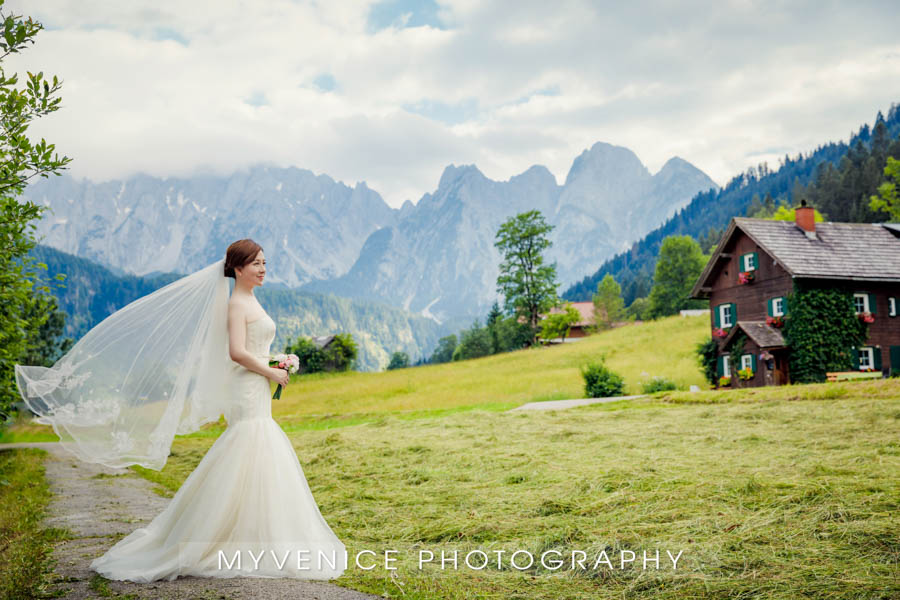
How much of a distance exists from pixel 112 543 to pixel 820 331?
85.5ft

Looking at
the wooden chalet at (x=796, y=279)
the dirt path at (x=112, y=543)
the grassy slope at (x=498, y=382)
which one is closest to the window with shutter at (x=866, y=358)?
the wooden chalet at (x=796, y=279)

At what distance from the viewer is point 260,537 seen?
174 inches

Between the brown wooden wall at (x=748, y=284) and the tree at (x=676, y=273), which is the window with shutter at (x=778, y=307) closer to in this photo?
the brown wooden wall at (x=748, y=284)

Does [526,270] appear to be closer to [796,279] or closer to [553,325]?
[553,325]

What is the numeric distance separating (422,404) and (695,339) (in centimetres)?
2038

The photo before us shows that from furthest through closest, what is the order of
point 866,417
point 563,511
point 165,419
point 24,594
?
point 866,417 → point 563,511 → point 165,419 → point 24,594

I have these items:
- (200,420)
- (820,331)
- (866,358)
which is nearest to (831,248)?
(820,331)

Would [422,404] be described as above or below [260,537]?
below

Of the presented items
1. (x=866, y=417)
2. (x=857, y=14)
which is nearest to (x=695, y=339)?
(x=857, y=14)

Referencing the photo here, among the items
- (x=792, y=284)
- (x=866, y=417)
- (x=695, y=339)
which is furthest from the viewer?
(x=695, y=339)

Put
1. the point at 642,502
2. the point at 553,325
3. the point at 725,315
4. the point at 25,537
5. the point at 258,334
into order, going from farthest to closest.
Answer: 1. the point at 553,325
2. the point at 725,315
3. the point at 642,502
4. the point at 25,537
5. the point at 258,334

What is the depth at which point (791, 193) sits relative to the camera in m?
119

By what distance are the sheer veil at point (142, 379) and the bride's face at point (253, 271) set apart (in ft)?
0.98

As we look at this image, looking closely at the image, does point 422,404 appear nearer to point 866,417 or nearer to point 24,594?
point 866,417
